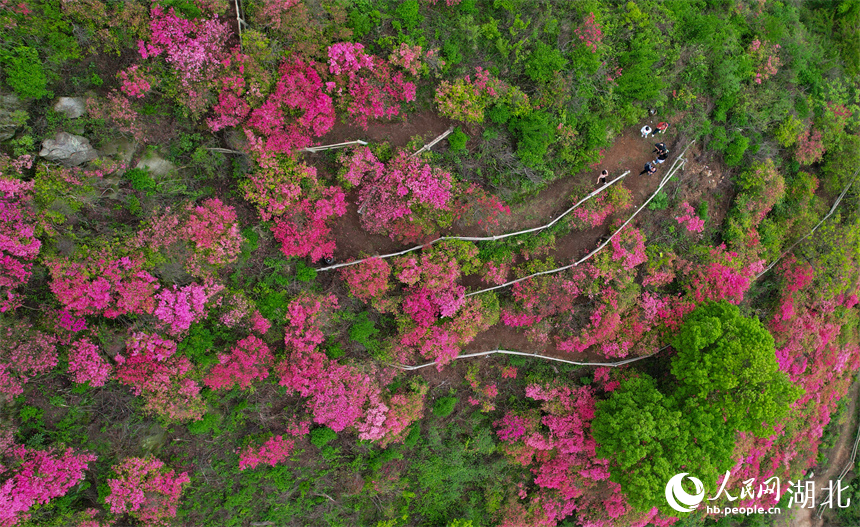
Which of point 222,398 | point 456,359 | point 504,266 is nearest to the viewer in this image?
point 222,398

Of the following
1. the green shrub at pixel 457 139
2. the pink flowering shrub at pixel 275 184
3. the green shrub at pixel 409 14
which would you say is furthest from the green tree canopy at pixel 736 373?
the pink flowering shrub at pixel 275 184

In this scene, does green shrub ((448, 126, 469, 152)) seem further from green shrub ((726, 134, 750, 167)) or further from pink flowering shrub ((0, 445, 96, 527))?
pink flowering shrub ((0, 445, 96, 527))

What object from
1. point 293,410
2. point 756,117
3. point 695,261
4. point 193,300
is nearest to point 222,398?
point 293,410

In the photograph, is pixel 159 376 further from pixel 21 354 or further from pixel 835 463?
pixel 835 463

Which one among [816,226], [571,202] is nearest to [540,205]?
[571,202]

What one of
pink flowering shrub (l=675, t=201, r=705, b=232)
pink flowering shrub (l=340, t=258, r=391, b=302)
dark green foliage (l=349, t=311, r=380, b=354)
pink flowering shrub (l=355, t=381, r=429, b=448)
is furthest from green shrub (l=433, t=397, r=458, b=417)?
pink flowering shrub (l=675, t=201, r=705, b=232)

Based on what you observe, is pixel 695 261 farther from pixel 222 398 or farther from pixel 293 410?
pixel 222 398
